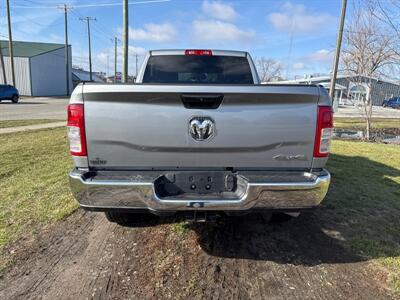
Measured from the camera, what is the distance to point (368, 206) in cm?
461

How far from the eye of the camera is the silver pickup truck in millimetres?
2572

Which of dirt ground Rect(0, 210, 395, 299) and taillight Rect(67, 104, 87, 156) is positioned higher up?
taillight Rect(67, 104, 87, 156)

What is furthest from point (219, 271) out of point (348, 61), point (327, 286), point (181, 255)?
point (348, 61)

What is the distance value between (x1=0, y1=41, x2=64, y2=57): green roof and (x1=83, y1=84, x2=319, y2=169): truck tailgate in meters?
52.9

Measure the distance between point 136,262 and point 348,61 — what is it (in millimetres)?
12143

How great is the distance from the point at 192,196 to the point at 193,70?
8.58 ft

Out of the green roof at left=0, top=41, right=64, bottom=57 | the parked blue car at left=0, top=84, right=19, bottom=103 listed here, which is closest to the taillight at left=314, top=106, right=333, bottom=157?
the parked blue car at left=0, top=84, right=19, bottom=103

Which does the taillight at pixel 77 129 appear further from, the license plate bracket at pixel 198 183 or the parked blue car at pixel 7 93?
the parked blue car at pixel 7 93

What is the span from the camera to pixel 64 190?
5.08m

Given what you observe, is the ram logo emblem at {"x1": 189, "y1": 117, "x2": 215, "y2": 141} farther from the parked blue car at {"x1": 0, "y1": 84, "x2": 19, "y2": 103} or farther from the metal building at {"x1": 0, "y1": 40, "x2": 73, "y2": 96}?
the metal building at {"x1": 0, "y1": 40, "x2": 73, "y2": 96}

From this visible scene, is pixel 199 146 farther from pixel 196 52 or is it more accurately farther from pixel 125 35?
pixel 125 35

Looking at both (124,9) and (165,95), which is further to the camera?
(124,9)

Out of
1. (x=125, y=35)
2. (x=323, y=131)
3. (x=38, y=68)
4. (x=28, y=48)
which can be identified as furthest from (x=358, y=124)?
(x=28, y=48)

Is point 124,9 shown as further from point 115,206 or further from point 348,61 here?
point 115,206
